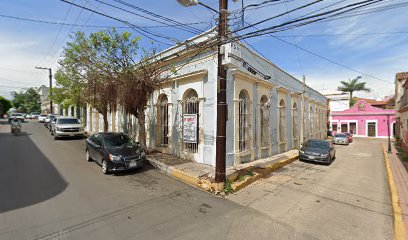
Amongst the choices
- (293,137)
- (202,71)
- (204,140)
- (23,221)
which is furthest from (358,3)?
(293,137)

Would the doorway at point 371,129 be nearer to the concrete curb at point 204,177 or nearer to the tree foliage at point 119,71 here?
the concrete curb at point 204,177

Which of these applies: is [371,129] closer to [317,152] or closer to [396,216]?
[317,152]

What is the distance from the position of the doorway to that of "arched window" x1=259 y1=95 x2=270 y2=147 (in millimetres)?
32025

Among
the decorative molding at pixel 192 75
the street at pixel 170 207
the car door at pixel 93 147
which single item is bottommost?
the street at pixel 170 207

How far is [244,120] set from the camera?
1088cm

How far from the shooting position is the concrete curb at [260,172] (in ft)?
24.5

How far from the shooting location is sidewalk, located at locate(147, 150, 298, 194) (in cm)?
739

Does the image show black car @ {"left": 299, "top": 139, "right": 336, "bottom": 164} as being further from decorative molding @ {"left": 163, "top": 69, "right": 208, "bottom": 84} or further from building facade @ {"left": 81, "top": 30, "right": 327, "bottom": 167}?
decorative molding @ {"left": 163, "top": 69, "right": 208, "bottom": 84}

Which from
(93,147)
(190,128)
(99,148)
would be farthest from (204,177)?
(93,147)

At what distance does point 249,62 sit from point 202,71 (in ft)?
9.23

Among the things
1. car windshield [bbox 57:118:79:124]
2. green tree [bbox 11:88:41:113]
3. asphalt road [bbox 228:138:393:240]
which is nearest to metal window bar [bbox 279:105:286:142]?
asphalt road [bbox 228:138:393:240]

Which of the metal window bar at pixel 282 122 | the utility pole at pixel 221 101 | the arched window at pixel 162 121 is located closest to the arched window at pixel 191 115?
the arched window at pixel 162 121

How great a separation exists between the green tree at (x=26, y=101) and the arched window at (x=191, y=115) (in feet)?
252

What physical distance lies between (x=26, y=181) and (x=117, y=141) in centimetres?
332
